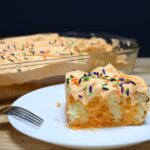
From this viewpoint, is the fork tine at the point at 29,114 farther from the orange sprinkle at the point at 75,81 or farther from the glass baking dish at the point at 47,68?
the glass baking dish at the point at 47,68

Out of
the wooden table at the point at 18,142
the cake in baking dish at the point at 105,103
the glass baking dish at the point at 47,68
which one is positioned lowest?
the wooden table at the point at 18,142

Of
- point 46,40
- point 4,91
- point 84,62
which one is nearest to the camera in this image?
point 4,91

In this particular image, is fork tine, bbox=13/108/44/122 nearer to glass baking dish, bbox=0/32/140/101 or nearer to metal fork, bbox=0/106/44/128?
metal fork, bbox=0/106/44/128

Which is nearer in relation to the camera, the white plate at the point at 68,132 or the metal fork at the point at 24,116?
the white plate at the point at 68,132

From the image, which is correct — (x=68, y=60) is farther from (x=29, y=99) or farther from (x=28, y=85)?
(x=29, y=99)

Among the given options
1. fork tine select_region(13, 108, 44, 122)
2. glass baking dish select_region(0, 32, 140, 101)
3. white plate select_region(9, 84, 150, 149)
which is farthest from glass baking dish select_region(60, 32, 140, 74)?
fork tine select_region(13, 108, 44, 122)

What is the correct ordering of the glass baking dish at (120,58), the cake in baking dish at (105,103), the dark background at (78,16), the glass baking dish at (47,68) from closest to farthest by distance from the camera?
1. the cake in baking dish at (105,103)
2. the glass baking dish at (47,68)
3. the glass baking dish at (120,58)
4. the dark background at (78,16)

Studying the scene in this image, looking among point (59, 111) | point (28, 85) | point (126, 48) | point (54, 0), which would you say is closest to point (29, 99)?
point (59, 111)

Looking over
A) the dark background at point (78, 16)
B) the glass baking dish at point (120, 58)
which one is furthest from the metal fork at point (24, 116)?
the dark background at point (78, 16)
